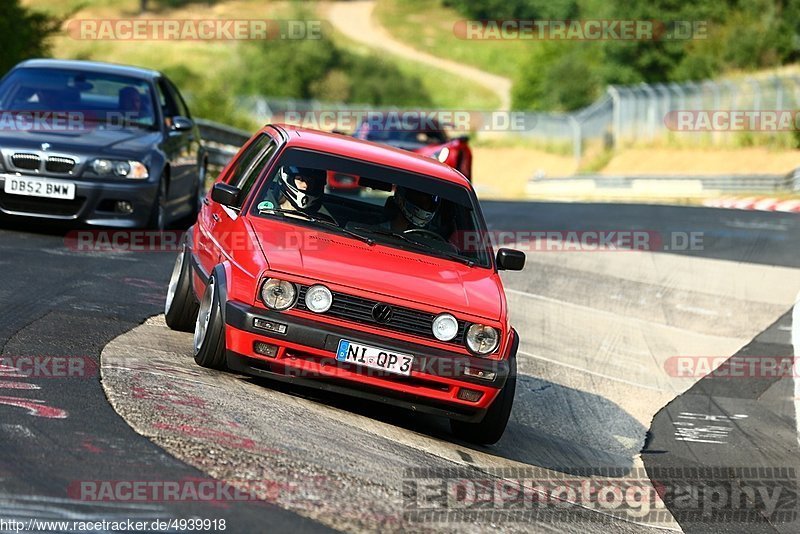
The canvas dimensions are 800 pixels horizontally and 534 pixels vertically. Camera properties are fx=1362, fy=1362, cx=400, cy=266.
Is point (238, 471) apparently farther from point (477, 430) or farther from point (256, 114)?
point (256, 114)

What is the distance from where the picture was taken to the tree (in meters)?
25.1

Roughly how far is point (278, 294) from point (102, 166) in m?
5.85

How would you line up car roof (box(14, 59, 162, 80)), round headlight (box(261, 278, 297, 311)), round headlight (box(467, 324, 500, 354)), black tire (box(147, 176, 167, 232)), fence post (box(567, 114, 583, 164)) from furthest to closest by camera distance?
1. fence post (box(567, 114, 583, 164))
2. car roof (box(14, 59, 162, 80))
3. black tire (box(147, 176, 167, 232))
4. round headlight (box(467, 324, 500, 354))
5. round headlight (box(261, 278, 297, 311))

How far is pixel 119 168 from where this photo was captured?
1277 centimetres

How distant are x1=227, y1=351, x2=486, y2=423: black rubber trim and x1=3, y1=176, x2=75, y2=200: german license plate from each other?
5.64 metres

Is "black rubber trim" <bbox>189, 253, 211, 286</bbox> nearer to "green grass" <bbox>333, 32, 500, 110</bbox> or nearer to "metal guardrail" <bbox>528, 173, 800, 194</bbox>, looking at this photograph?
"metal guardrail" <bbox>528, 173, 800, 194</bbox>

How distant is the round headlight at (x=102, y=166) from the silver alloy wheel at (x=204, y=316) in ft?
16.4

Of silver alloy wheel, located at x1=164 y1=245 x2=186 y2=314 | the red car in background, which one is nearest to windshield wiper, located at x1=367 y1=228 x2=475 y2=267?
silver alloy wheel, located at x1=164 y1=245 x2=186 y2=314

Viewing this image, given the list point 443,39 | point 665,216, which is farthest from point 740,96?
point 443,39

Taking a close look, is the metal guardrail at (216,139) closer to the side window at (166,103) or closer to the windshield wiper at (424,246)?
the side window at (166,103)

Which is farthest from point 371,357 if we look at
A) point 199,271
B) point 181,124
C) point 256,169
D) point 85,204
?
point 181,124

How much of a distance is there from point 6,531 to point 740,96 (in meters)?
38.3

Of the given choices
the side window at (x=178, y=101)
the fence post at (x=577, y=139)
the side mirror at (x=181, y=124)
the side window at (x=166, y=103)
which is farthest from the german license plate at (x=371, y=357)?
the fence post at (x=577, y=139)

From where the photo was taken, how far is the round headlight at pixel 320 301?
23.8 feet
